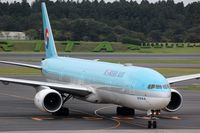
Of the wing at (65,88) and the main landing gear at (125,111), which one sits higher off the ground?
the wing at (65,88)

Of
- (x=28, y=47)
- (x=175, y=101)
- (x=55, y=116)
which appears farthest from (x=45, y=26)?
(x=28, y=47)

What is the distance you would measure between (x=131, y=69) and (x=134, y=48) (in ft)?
384

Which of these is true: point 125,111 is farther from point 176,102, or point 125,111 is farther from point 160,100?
point 160,100

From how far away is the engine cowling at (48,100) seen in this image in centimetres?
3612

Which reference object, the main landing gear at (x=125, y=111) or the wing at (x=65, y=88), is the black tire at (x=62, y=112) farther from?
the main landing gear at (x=125, y=111)

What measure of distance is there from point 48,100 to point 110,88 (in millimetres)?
3800

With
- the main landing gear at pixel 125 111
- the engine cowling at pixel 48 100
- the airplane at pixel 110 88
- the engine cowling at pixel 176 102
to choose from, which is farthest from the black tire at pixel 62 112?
the engine cowling at pixel 176 102

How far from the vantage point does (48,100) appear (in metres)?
36.7

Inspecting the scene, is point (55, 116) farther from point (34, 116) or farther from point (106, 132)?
point (106, 132)

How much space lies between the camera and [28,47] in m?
150

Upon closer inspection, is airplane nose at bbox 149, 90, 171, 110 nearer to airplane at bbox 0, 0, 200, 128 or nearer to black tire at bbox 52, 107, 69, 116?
airplane at bbox 0, 0, 200, 128

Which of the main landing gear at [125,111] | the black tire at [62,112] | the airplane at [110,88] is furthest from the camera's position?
the main landing gear at [125,111]

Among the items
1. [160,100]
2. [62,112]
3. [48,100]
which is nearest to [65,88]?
[48,100]

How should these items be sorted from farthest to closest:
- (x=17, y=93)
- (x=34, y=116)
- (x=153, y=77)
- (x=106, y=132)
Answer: (x=17, y=93) → (x=34, y=116) → (x=153, y=77) → (x=106, y=132)
